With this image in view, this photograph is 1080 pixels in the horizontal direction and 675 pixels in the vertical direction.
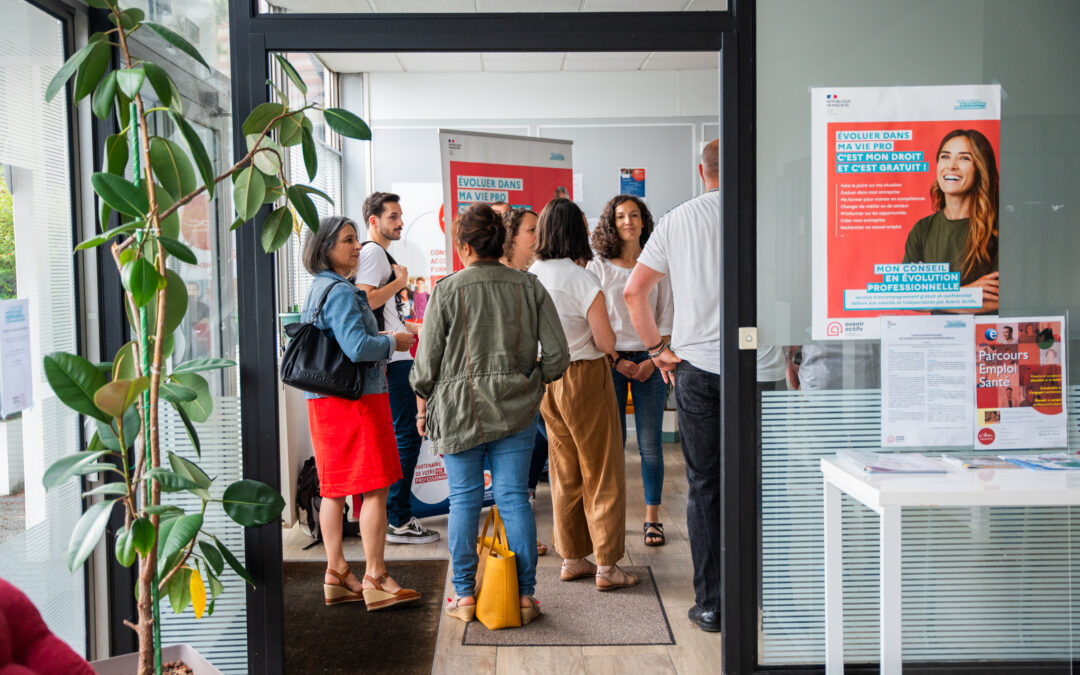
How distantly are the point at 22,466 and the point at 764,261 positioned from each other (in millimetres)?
2039

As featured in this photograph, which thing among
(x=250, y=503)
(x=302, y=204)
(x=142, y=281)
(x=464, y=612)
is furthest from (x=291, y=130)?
(x=464, y=612)

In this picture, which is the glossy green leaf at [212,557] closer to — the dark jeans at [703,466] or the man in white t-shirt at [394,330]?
the dark jeans at [703,466]

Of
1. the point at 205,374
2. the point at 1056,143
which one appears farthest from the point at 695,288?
the point at 205,374

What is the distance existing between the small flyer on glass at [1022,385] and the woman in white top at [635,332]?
1.53 metres

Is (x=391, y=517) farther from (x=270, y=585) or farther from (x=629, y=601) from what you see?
(x=270, y=585)

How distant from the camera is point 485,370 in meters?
2.78

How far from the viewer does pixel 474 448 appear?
2.83 m

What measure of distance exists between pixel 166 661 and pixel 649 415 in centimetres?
227

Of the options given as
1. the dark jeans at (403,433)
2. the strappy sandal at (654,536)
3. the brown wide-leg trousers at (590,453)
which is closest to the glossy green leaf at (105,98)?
the brown wide-leg trousers at (590,453)

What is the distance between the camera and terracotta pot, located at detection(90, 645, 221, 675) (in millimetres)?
1948

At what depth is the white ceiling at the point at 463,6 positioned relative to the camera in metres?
2.24

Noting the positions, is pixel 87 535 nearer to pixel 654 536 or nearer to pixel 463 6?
pixel 463 6

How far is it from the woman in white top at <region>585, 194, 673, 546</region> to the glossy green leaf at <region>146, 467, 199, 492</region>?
2242 millimetres

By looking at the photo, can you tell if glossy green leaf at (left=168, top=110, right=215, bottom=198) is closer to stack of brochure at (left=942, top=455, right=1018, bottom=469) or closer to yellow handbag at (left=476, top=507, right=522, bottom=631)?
yellow handbag at (left=476, top=507, right=522, bottom=631)
